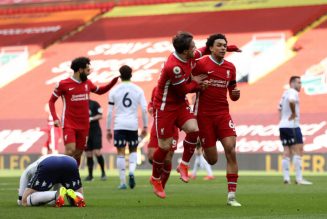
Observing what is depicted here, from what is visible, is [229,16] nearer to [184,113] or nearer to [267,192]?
[267,192]

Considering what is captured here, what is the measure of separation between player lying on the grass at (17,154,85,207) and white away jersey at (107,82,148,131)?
640 centimetres

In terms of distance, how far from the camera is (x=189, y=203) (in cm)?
1505

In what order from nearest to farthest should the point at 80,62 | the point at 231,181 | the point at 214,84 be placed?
the point at 231,181
the point at 214,84
the point at 80,62

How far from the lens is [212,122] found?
14.6 m

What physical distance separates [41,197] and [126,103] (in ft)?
22.6

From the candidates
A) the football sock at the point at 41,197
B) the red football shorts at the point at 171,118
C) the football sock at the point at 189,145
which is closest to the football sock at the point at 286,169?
the football sock at the point at 189,145

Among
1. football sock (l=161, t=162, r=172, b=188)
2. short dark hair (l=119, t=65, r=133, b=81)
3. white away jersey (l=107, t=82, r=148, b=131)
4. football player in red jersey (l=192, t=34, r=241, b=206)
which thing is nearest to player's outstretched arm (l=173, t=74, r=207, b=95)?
football player in red jersey (l=192, t=34, r=241, b=206)

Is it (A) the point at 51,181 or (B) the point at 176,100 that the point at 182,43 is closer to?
(B) the point at 176,100

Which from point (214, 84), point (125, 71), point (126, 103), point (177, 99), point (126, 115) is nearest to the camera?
point (214, 84)

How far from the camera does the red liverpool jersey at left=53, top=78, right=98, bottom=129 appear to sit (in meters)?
18.0

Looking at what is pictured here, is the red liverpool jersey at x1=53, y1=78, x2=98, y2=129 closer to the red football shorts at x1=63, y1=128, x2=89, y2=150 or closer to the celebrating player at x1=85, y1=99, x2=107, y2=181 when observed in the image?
the red football shorts at x1=63, y1=128, x2=89, y2=150

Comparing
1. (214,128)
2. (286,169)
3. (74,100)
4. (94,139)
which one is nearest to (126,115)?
(74,100)

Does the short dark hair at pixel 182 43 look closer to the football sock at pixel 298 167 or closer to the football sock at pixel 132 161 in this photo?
the football sock at pixel 132 161

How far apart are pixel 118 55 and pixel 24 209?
91.2ft
